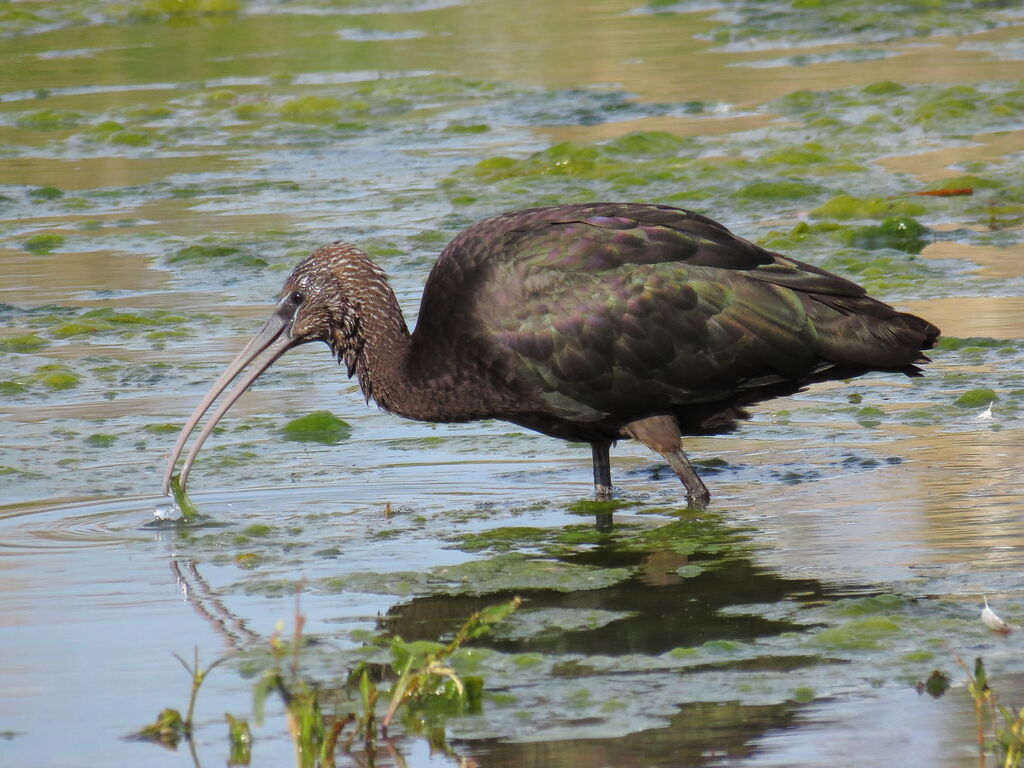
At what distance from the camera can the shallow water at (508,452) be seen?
446 centimetres

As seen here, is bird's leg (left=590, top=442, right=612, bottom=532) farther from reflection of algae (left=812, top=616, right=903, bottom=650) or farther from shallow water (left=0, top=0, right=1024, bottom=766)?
reflection of algae (left=812, top=616, right=903, bottom=650)

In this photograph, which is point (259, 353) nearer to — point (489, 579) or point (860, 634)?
point (489, 579)

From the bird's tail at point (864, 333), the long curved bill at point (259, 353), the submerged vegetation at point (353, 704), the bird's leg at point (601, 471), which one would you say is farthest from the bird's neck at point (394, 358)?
the submerged vegetation at point (353, 704)

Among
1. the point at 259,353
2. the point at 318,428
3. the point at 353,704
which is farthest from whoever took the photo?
the point at 318,428

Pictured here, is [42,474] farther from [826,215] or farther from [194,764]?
[826,215]

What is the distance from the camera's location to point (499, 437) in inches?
291

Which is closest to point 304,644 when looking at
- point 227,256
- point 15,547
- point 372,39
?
point 15,547

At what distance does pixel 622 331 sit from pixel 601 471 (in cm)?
55

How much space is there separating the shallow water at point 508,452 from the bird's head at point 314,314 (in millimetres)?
348

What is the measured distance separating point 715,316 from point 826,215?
4.31m

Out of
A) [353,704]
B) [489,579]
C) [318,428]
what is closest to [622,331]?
[489,579]

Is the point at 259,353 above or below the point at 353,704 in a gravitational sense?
above

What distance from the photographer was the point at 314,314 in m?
6.79

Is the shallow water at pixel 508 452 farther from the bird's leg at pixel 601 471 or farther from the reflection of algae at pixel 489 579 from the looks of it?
the bird's leg at pixel 601 471
